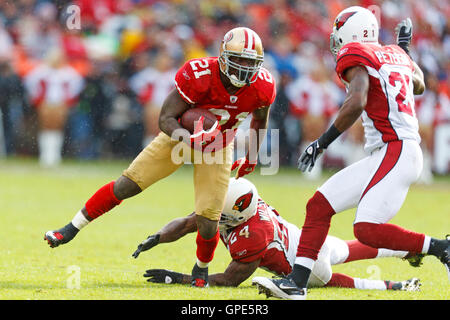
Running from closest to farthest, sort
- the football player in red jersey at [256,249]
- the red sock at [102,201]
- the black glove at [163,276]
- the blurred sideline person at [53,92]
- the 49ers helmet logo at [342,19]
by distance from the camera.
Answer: the 49ers helmet logo at [342,19], the football player in red jersey at [256,249], the black glove at [163,276], the red sock at [102,201], the blurred sideline person at [53,92]

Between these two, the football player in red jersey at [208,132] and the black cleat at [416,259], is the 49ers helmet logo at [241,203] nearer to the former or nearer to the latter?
the football player in red jersey at [208,132]

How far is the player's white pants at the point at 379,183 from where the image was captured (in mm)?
4270

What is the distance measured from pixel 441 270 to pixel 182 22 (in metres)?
8.13

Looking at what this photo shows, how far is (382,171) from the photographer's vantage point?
432cm

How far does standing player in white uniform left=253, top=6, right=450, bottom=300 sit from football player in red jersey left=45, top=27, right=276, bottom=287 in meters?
0.64

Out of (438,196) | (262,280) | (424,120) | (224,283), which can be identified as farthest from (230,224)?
(424,120)

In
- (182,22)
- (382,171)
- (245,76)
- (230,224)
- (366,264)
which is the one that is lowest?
(366,264)

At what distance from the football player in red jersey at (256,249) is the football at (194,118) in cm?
48

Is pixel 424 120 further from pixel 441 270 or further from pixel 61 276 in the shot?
pixel 61 276

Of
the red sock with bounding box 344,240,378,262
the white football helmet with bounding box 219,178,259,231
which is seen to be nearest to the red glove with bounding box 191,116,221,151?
the white football helmet with bounding box 219,178,259,231

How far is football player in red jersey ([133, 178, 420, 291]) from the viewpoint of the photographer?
15.8ft

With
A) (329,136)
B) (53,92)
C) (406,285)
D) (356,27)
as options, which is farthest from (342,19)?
(53,92)

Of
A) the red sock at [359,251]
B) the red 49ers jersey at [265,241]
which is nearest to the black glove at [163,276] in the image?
the red 49ers jersey at [265,241]

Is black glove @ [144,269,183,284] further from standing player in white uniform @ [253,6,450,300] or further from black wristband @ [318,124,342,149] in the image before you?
black wristband @ [318,124,342,149]
